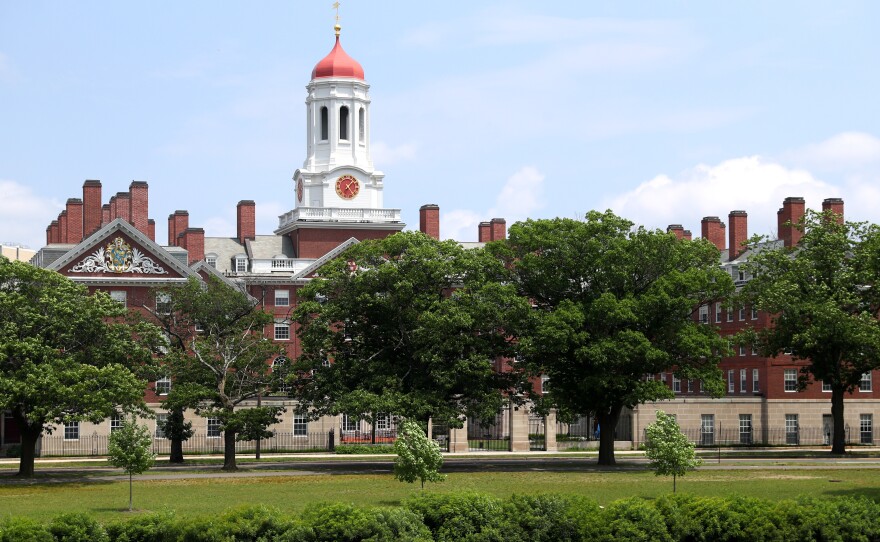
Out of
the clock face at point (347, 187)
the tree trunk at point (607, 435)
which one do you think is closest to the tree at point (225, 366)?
the tree trunk at point (607, 435)

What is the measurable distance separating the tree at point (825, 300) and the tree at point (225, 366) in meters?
24.3

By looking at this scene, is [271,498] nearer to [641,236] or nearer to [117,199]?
[641,236]

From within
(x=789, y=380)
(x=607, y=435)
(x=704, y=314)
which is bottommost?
(x=607, y=435)

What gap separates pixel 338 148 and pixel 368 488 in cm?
5716

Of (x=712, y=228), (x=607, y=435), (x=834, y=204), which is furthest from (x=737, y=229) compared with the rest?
(x=607, y=435)

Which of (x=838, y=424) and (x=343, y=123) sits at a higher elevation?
(x=343, y=123)

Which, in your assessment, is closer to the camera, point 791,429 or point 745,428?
point 745,428

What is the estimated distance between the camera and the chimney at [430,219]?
98.1 metres

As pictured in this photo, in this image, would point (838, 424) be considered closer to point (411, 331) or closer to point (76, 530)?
point (411, 331)

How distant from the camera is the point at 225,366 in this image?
59281 millimetres

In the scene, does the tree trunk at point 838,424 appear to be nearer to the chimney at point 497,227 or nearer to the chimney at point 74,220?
the chimney at point 497,227

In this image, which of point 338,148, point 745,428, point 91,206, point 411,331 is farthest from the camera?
point 338,148

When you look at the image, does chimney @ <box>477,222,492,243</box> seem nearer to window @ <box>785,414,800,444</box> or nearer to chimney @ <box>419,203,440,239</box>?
chimney @ <box>419,203,440,239</box>

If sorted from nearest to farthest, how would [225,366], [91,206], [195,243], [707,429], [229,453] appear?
[229,453] < [225,366] < [707,429] < [91,206] < [195,243]
